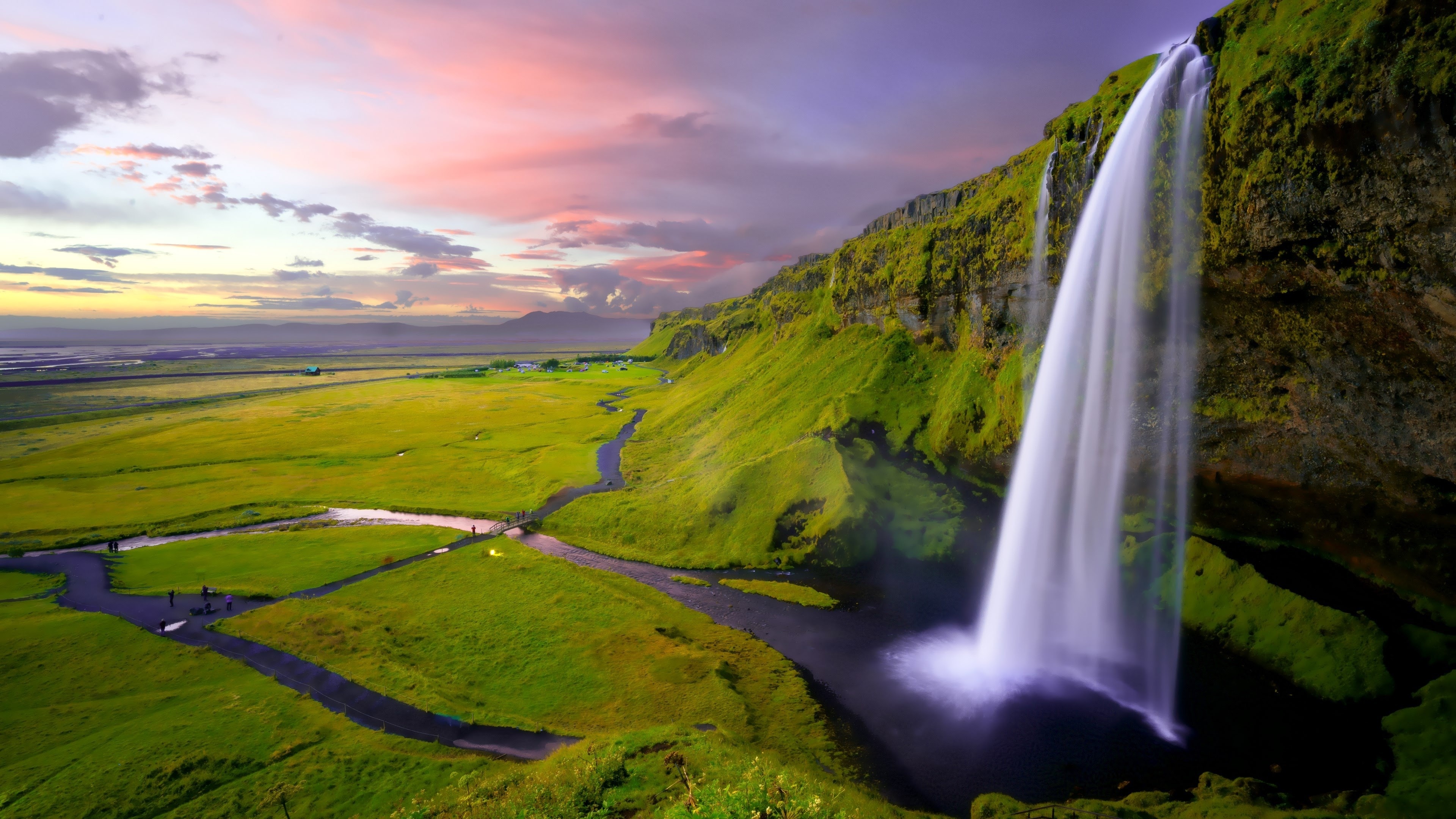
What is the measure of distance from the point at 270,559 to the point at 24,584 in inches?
820

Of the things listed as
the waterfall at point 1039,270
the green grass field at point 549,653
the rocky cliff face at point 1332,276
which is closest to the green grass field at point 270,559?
the green grass field at point 549,653

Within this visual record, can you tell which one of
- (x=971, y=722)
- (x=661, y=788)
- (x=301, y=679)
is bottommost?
(x=301, y=679)

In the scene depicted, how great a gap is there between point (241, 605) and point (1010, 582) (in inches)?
2667

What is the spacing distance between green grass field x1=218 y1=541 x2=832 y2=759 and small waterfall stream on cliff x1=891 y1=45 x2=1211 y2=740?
34.6 ft

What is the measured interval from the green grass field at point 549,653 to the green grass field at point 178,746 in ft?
13.0

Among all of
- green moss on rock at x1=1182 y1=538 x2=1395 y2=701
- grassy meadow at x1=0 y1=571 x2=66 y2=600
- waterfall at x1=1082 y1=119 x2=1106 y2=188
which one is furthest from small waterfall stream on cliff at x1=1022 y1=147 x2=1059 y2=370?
grassy meadow at x1=0 y1=571 x2=66 y2=600

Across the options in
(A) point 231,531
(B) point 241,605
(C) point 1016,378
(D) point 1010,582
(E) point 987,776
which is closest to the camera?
(E) point 987,776

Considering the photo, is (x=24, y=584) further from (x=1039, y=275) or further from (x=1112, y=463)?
(x=1039, y=275)

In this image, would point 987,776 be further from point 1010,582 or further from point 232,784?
point 232,784

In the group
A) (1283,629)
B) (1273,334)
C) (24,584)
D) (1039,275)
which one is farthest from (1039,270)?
(24,584)

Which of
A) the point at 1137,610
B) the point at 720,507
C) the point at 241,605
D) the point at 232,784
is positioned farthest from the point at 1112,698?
the point at 241,605

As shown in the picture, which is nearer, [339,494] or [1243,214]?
[1243,214]

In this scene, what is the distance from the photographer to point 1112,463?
4366cm

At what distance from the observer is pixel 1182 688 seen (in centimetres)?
3347
